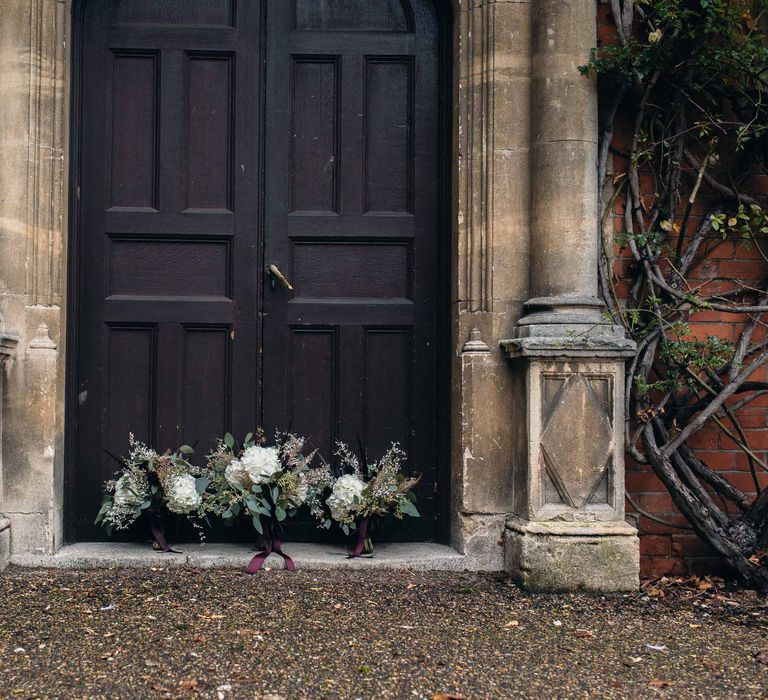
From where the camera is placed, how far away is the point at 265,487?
4.20 metres

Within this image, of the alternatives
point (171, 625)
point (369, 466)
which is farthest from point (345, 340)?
point (171, 625)

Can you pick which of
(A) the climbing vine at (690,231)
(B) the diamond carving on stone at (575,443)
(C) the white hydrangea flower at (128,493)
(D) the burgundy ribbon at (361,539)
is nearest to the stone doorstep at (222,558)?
(D) the burgundy ribbon at (361,539)

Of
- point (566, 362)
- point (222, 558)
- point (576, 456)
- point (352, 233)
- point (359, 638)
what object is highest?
point (352, 233)

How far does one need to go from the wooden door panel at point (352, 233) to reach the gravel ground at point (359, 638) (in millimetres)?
852

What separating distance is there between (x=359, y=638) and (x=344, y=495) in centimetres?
98

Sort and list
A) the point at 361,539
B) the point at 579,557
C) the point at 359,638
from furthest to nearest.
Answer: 1. the point at 361,539
2. the point at 579,557
3. the point at 359,638

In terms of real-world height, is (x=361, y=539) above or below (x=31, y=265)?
below

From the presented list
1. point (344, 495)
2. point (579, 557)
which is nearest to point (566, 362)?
point (579, 557)

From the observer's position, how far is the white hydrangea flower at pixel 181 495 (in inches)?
163

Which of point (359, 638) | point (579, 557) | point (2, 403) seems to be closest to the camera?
point (359, 638)

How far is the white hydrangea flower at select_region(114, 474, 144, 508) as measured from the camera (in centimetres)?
420

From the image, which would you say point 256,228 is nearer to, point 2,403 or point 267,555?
point 2,403

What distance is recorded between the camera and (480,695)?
2855 mm

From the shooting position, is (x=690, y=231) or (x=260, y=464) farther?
(x=690, y=231)
